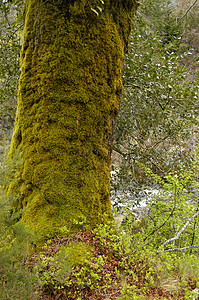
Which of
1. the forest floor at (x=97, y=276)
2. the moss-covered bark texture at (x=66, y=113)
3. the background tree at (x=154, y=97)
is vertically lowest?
the forest floor at (x=97, y=276)

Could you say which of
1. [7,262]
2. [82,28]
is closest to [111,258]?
[7,262]

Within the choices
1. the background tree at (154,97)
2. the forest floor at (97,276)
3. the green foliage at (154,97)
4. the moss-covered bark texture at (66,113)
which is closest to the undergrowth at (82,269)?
the forest floor at (97,276)

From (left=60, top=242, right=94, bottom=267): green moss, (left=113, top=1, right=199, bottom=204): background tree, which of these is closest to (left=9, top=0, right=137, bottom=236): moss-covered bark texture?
(left=60, top=242, right=94, bottom=267): green moss

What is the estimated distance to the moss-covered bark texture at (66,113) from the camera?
8.34ft

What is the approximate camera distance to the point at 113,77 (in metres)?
2.91

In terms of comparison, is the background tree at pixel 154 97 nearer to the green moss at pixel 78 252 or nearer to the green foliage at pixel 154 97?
the green foliage at pixel 154 97

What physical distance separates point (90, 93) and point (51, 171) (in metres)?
1.02

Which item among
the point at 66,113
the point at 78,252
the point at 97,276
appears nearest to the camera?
the point at 97,276

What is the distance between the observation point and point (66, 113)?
8.68 ft

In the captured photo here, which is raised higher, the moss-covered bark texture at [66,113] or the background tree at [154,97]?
the background tree at [154,97]

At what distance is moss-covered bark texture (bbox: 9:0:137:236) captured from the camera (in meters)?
2.54

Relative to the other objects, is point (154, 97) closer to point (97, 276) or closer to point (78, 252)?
point (78, 252)

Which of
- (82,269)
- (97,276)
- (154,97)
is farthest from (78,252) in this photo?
(154,97)

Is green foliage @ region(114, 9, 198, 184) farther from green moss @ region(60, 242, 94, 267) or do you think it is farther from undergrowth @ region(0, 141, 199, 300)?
green moss @ region(60, 242, 94, 267)
